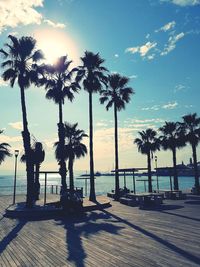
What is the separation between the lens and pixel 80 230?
49.1 ft

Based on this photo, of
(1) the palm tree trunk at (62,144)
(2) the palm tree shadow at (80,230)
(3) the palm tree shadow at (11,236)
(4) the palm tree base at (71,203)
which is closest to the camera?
(2) the palm tree shadow at (80,230)

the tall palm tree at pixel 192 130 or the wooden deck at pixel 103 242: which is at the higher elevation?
the tall palm tree at pixel 192 130

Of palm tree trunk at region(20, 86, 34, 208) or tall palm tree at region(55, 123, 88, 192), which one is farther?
tall palm tree at region(55, 123, 88, 192)

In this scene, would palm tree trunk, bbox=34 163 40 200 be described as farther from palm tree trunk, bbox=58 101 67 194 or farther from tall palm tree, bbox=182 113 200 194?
tall palm tree, bbox=182 113 200 194

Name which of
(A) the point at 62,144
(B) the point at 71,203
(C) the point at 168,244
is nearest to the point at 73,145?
(A) the point at 62,144

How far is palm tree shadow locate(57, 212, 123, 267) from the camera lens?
1030 cm

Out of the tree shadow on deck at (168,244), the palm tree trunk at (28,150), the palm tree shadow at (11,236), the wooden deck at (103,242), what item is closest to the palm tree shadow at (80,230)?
the wooden deck at (103,242)

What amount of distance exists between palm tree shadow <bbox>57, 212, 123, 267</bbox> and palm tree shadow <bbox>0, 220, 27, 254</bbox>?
8.12ft

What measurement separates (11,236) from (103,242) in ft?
16.9

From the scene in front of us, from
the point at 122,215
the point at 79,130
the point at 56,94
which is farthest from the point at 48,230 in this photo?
the point at 79,130

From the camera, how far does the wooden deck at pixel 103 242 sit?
31.6ft

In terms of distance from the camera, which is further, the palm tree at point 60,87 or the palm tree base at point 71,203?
the palm tree at point 60,87

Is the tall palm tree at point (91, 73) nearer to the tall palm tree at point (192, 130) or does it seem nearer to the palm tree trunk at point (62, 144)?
the palm tree trunk at point (62, 144)

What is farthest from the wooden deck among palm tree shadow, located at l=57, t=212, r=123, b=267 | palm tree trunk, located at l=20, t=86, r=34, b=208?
palm tree trunk, located at l=20, t=86, r=34, b=208
